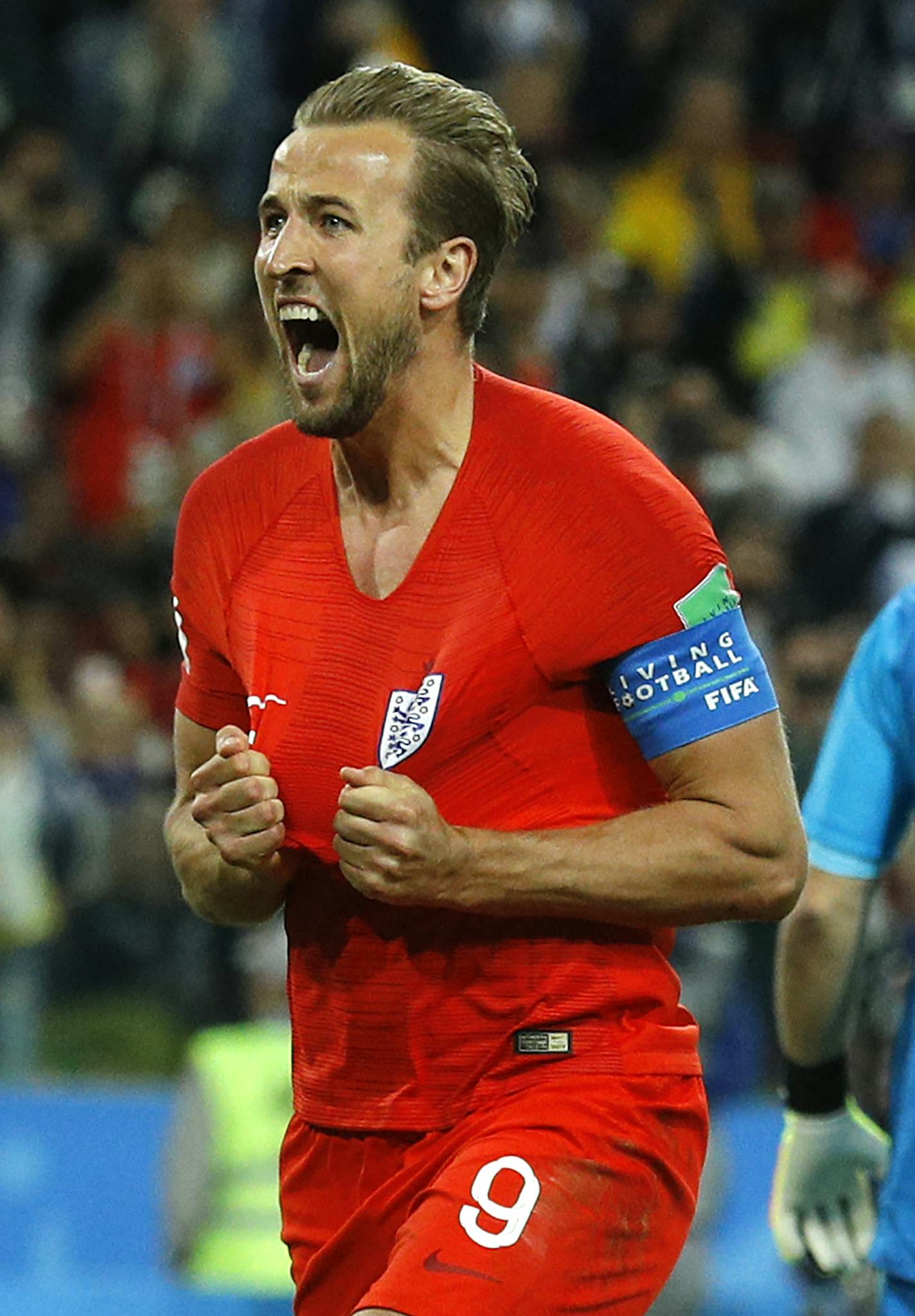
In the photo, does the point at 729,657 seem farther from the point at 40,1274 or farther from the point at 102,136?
the point at 102,136

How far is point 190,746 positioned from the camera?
3.58 m

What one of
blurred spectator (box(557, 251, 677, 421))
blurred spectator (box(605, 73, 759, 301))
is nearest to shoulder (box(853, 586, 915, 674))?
blurred spectator (box(557, 251, 677, 421))

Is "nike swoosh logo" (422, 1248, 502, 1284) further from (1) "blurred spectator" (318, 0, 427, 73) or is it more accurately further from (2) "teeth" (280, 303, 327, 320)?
(1) "blurred spectator" (318, 0, 427, 73)

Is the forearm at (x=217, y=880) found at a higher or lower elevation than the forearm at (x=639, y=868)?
lower

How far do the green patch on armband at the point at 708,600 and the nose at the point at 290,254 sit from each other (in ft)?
2.16

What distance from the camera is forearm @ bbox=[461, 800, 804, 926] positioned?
301cm

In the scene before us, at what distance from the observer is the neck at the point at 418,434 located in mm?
3271

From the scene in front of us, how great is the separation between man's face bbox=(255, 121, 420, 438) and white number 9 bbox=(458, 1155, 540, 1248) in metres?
0.99

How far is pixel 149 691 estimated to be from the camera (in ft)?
28.4

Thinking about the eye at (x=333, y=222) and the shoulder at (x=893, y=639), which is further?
the shoulder at (x=893, y=639)

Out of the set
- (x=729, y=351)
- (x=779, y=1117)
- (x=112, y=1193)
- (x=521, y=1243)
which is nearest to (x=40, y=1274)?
(x=112, y=1193)

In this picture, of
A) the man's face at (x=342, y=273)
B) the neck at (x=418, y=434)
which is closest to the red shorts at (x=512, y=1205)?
the neck at (x=418, y=434)

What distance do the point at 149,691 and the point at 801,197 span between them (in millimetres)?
4235

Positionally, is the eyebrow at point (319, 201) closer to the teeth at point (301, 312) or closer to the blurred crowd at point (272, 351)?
the teeth at point (301, 312)
